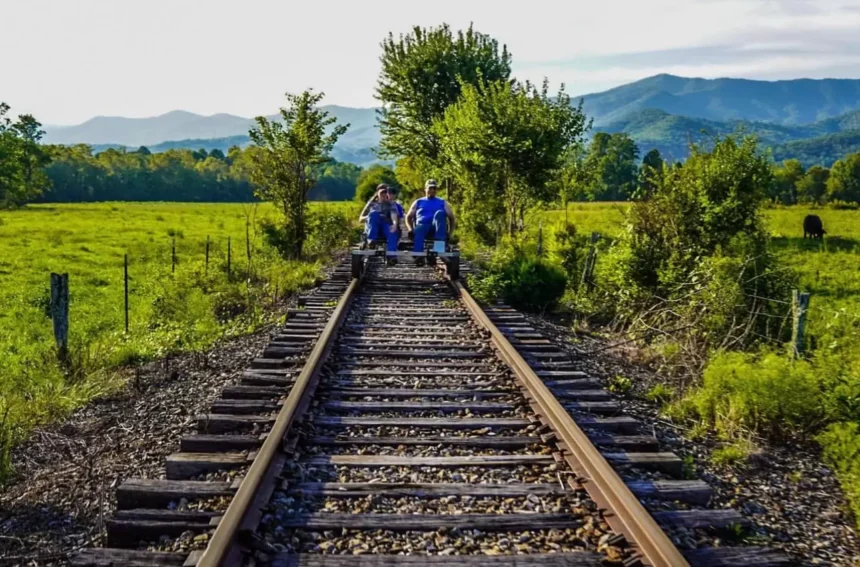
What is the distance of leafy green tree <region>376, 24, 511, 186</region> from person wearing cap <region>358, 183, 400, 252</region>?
16.6m

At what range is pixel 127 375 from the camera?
27.6 feet

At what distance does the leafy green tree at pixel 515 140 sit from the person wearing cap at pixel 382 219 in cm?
386

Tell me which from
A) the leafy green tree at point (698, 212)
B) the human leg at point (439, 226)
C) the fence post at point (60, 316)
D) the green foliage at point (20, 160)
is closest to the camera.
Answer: the fence post at point (60, 316)

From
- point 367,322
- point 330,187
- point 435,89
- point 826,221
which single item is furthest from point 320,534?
point 330,187

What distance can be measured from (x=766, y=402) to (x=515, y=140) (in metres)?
11.0

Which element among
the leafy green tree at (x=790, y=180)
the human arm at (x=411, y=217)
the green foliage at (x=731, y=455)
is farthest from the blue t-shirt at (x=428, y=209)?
the leafy green tree at (x=790, y=180)

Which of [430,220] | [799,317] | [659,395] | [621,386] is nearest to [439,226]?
[430,220]

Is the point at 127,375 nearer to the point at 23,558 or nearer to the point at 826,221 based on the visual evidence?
the point at 23,558

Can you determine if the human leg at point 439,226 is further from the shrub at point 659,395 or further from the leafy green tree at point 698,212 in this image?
the shrub at point 659,395

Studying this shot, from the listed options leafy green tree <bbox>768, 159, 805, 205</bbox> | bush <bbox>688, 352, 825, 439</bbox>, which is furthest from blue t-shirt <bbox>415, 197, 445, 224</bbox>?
leafy green tree <bbox>768, 159, 805, 205</bbox>

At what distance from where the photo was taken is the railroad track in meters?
3.35

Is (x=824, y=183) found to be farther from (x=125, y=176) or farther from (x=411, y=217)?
(x=125, y=176)

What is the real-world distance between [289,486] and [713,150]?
30.9 ft

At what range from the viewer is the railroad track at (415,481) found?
11.0 ft
